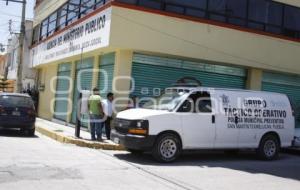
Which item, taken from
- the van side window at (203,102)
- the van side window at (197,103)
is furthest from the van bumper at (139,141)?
the van side window at (203,102)

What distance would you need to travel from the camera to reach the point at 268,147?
1502cm

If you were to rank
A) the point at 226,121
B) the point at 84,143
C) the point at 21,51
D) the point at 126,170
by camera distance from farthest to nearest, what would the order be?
the point at 21,51 < the point at 84,143 < the point at 226,121 < the point at 126,170

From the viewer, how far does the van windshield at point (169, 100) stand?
44.0 feet

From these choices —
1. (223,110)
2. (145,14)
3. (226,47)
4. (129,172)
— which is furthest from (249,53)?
(129,172)

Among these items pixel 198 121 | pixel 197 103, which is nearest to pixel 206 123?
pixel 198 121

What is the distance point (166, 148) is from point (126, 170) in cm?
199

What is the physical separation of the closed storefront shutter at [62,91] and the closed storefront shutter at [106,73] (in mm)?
4946

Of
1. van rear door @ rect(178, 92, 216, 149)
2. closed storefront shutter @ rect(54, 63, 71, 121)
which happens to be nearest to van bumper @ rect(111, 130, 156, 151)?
van rear door @ rect(178, 92, 216, 149)

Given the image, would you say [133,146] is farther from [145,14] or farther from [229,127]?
[145,14]

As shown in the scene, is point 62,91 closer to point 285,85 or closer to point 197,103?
point 285,85

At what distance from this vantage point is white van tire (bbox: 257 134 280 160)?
14875mm

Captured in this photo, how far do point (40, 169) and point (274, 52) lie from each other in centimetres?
1280

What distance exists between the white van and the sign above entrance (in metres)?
4.23

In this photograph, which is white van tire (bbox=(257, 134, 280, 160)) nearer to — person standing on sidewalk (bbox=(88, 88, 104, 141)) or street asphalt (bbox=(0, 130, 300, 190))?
street asphalt (bbox=(0, 130, 300, 190))
